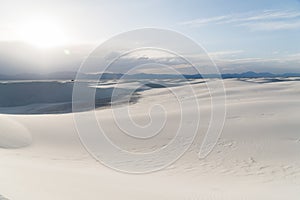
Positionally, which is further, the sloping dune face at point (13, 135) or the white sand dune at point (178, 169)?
the sloping dune face at point (13, 135)

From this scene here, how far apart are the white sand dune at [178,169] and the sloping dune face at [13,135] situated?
0.13 feet

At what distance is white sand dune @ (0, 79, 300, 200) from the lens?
6383 millimetres

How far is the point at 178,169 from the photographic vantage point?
8617 millimetres

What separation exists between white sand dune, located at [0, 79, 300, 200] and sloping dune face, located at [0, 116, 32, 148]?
4cm

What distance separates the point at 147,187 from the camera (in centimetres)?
687

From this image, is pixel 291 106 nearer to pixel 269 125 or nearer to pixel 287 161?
pixel 269 125

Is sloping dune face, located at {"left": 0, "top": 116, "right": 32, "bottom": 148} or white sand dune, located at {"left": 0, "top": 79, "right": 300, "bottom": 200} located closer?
white sand dune, located at {"left": 0, "top": 79, "right": 300, "bottom": 200}

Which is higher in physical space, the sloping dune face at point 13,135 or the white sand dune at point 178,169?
the sloping dune face at point 13,135

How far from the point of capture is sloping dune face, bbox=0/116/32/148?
12412 mm

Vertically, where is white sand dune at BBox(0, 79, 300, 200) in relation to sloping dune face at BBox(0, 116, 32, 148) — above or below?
below

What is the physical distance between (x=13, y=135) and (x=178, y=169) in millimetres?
8592

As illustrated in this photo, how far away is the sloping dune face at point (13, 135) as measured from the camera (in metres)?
12.4

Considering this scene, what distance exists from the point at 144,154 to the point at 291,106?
391 inches

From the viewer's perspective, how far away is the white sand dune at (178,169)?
20.9 ft
